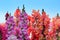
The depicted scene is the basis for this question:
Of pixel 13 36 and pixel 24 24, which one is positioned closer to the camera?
pixel 13 36

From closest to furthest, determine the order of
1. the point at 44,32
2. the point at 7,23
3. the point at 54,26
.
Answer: the point at 7,23 < the point at 44,32 < the point at 54,26

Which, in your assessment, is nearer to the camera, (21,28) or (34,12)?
(21,28)

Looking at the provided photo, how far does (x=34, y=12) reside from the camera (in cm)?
2039

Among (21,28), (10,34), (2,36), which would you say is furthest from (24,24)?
(2,36)

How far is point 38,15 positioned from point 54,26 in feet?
11.6

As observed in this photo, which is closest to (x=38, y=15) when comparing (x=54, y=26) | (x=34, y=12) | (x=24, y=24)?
(x=34, y=12)

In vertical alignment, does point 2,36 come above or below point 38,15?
below

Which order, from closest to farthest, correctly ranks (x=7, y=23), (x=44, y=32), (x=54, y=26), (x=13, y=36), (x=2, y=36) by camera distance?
(x=13, y=36) → (x=7, y=23) → (x=2, y=36) → (x=44, y=32) → (x=54, y=26)

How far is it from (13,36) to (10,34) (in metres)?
0.45

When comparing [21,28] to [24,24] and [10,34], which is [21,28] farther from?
[10,34]

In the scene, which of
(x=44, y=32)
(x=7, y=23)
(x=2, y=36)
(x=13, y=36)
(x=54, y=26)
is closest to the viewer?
(x=13, y=36)

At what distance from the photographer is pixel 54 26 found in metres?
23.1

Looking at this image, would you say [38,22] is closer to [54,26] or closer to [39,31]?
[39,31]

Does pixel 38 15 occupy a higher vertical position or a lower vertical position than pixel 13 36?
higher
